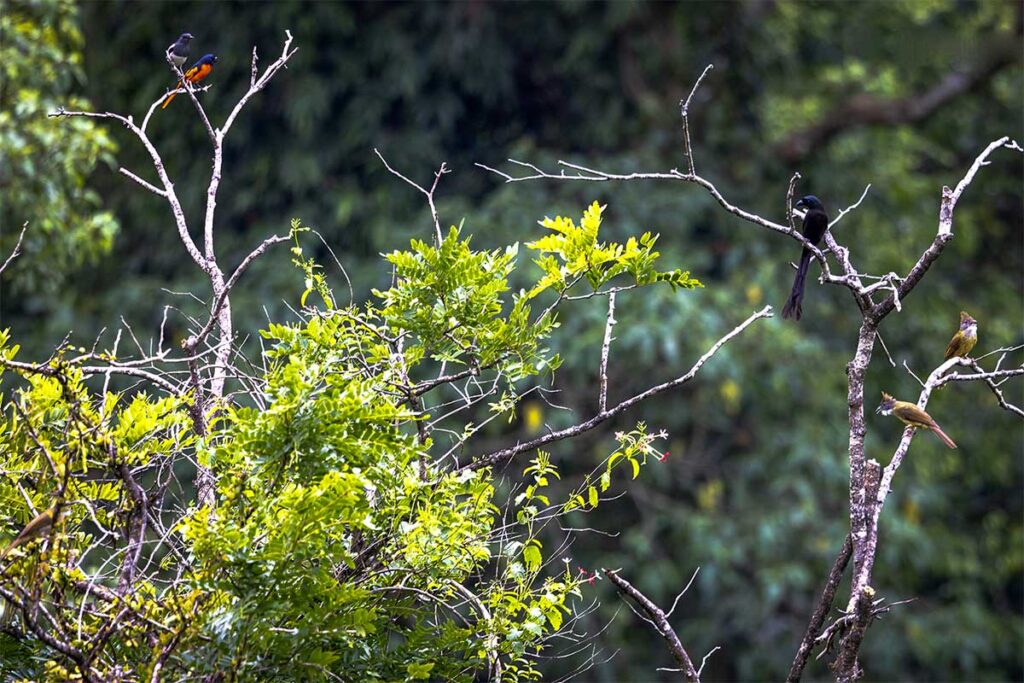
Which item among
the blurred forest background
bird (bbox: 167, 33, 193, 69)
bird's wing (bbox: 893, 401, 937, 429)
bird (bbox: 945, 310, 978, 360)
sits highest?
bird (bbox: 167, 33, 193, 69)

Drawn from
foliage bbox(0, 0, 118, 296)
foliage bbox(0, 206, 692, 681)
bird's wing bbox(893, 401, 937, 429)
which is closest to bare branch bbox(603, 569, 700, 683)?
foliage bbox(0, 206, 692, 681)

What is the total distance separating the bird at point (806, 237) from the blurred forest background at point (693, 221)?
10.9ft

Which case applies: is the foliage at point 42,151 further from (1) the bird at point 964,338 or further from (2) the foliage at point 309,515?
(1) the bird at point 964,338

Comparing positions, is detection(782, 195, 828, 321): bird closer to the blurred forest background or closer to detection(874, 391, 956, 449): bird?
detection(874, 391, 956, 449): bird

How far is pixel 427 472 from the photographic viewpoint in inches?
144

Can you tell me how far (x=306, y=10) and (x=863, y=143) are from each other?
578 cm

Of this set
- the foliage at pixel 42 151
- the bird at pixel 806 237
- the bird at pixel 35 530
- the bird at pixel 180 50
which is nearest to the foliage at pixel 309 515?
the bird at pixel 35 530

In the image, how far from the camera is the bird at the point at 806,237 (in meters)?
5.21

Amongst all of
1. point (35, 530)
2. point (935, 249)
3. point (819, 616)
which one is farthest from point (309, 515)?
point (935, 249)

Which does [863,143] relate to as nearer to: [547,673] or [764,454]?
[764,454]

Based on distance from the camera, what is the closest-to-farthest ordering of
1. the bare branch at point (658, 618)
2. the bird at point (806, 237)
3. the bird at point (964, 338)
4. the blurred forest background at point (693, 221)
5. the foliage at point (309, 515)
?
1. the foliage at point (309, 515)
2. the bare branch at point (658, 618)
3. the bird at point (964, 338)
4. the bird at point (806, 237)
5. the blurred forest background at point (693, 221)

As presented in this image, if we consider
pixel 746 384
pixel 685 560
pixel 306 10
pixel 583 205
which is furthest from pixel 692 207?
pixel 306 10

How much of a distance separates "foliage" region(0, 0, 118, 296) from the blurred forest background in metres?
2.23

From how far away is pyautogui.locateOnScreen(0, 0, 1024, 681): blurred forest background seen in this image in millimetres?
10062
